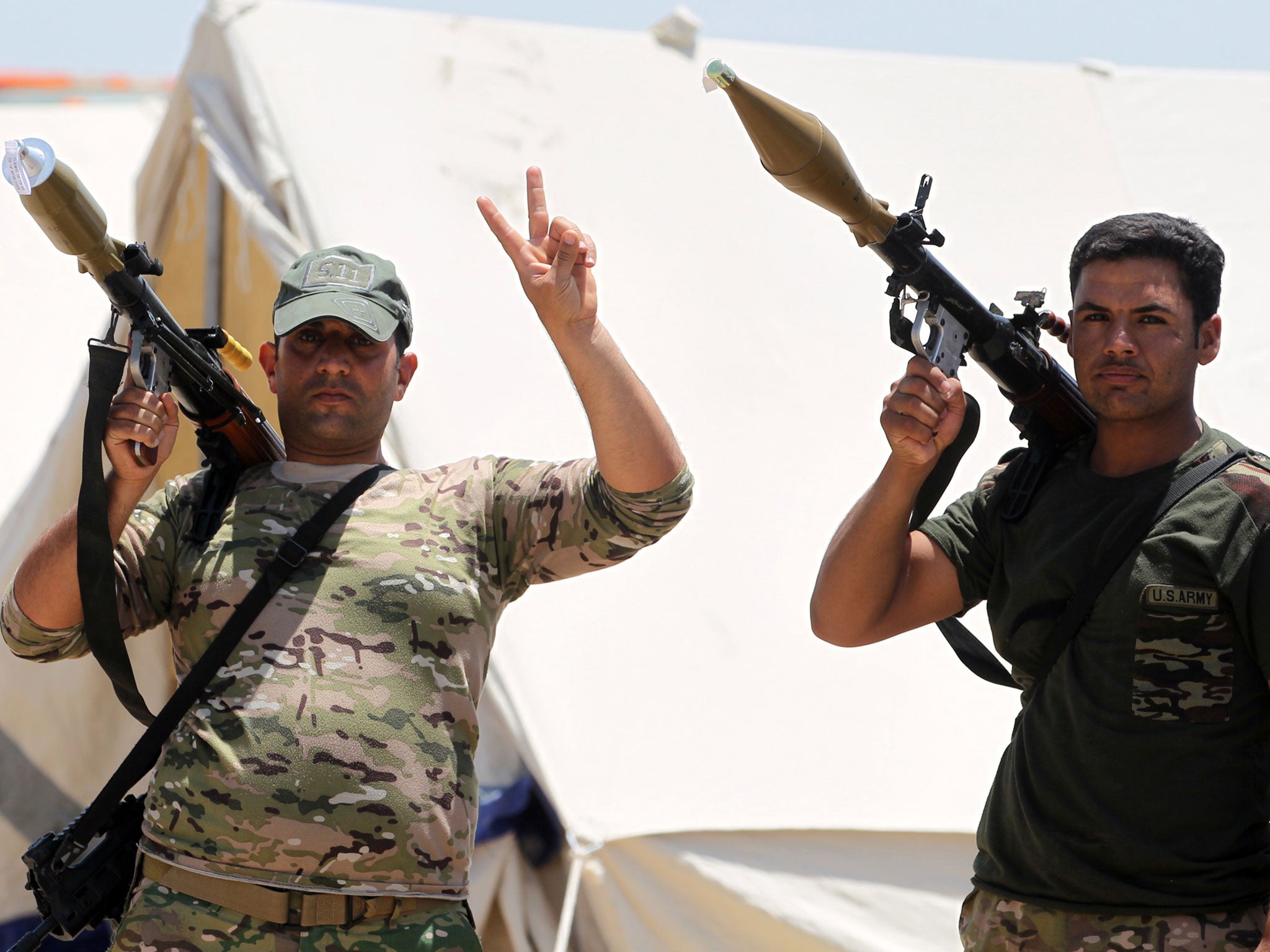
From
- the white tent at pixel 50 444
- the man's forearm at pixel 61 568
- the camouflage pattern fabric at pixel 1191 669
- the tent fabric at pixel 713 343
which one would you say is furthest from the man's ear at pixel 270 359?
the white tent at pixel 50 444

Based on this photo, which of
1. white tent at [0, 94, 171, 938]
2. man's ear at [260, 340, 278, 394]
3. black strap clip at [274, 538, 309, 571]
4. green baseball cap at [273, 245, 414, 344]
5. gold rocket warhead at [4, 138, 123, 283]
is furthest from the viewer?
white tent at [0, 94, 171, 938]

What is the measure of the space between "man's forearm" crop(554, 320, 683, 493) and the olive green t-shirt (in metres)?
0.51

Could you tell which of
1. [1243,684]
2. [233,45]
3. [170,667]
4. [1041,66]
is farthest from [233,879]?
[1041,66]

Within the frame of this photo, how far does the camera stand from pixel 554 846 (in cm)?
232

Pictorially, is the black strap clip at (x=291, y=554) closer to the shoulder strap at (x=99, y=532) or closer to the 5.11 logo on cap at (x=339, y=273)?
the shoulder strap at (x=99, y=532)

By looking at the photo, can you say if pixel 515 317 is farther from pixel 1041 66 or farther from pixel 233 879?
pixel 1041 66

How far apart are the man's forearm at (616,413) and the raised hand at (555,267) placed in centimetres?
2

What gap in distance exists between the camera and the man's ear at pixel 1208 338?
1686 mm

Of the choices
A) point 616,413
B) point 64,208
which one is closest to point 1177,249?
point 616,413

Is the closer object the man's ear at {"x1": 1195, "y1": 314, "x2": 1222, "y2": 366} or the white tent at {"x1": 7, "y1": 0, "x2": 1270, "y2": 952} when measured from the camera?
the man's ear at {"x1": 1195, "y1": 314, "x2": 1222, "y2": 366}

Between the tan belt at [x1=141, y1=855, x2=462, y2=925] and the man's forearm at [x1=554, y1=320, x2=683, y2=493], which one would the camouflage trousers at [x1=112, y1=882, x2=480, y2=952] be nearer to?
the tan belt at [x1=141, y1=855, x2=462, y2=925]

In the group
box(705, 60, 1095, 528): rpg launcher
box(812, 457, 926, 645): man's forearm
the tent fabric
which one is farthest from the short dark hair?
the tent fabric

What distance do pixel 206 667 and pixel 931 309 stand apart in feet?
3.32

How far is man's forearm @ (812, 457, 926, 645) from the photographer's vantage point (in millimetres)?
1688
